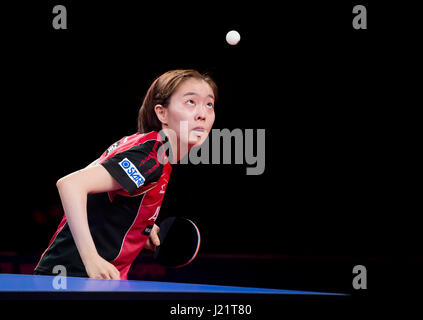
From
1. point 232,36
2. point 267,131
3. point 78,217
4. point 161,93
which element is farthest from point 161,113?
point 267,131

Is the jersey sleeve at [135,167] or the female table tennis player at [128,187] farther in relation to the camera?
the jersey sleeve at [135,167]

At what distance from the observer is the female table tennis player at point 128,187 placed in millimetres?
1696

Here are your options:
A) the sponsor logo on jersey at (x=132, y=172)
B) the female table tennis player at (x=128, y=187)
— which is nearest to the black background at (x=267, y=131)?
the female table tennis player at (x=128, y=187)

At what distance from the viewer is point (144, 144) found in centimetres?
203

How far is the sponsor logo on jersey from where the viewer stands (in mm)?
1866

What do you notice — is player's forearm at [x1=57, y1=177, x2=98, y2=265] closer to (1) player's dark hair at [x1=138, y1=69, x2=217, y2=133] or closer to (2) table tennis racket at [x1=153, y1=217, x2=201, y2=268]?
(2) table tennis racket at [x1=153, y1=217, x2=201, y2=268]

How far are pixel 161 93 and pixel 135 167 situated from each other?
58 cm

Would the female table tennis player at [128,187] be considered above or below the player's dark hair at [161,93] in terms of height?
below

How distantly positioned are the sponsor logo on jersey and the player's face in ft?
1.38

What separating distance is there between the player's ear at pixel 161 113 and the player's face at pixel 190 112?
→ 0.03 m

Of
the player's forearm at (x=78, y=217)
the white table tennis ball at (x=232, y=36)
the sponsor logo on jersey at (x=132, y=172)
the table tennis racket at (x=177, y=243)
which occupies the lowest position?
the table tennis racket at (x=177, y=243)

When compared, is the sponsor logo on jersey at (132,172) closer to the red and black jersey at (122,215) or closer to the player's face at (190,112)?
the red and black jersey at (122,215)

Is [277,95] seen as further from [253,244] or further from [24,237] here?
[24,237]

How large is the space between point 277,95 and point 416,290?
3.46m
